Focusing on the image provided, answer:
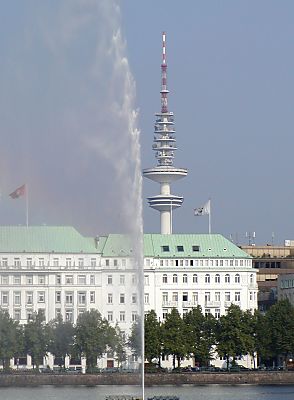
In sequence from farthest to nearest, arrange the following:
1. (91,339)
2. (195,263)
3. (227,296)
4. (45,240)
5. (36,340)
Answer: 1. (195,263)
2. (227,296)
3. (45,240)
4. (91,339)
5. (36,340)

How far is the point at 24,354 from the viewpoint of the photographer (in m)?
145

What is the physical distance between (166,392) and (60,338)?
28.7m

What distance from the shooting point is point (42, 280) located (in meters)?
167

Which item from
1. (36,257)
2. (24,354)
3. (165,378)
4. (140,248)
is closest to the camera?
(140,248)

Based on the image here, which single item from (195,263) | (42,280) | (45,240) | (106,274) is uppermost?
(45,240)

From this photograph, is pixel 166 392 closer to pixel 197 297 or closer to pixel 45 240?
pixel 45 240

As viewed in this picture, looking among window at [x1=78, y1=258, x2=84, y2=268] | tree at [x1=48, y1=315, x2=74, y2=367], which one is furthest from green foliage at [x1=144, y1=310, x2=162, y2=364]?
window at [x1=78, y1=258, x2=84, y2=268]

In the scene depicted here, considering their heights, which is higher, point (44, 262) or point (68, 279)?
point (44, 262)

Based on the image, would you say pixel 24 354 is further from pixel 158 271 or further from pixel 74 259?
pixel 158 271

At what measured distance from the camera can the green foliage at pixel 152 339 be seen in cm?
14500

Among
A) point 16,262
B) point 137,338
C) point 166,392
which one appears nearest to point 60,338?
point 16,262

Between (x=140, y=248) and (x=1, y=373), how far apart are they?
61.7 metres

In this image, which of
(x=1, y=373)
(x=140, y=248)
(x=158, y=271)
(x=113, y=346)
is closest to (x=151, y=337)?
(x=113, y=346)

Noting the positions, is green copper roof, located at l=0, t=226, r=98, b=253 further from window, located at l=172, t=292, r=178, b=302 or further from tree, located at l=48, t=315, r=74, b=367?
window, located at l=172, t=292, r=178, b=302
